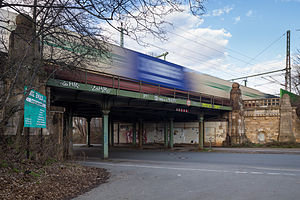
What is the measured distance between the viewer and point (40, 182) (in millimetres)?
6902

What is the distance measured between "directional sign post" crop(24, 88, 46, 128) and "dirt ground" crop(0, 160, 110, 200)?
3.87ft

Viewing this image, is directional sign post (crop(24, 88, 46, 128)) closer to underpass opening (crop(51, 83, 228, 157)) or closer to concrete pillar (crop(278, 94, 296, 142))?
underpass opening (crop(51, 83, 228, 157))

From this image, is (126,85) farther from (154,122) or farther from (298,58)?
(154,122)

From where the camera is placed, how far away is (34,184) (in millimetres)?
6664

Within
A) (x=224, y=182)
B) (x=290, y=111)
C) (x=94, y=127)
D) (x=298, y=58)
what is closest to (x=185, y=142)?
(x=290, y=111)

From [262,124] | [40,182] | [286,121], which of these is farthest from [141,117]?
[40,182]

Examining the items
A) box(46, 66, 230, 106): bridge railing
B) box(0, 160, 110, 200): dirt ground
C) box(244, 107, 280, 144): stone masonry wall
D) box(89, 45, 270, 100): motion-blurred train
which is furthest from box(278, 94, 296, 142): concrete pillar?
box(0, 160, 110, 200): dirt ground

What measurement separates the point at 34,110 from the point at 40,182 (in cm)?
213

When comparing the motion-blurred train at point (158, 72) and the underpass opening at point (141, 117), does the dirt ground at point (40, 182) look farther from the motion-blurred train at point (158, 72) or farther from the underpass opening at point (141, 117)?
the underpass opening at point (141, 117)

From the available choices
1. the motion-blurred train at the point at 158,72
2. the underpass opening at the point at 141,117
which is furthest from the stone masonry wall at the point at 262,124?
the motion-blurred train at the point at 158,72

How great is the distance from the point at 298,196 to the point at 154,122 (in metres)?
32.4

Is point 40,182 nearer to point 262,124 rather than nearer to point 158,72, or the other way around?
point 158,72

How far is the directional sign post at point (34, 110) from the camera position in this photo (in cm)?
745

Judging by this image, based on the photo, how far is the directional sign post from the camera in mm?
7449
